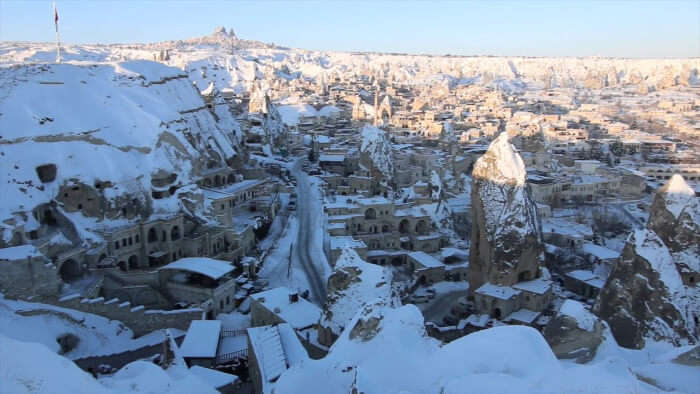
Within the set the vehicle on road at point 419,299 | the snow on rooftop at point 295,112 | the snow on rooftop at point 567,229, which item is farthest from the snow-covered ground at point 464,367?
the snow on rooftop at point 295,112

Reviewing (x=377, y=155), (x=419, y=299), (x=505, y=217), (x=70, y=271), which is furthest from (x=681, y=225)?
(x=70, y=271)

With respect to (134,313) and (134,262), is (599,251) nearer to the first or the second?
(134,262)

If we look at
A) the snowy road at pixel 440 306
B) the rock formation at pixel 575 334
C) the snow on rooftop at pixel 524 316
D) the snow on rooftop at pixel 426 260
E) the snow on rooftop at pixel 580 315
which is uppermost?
the snow on rooftop at pixel 580 315

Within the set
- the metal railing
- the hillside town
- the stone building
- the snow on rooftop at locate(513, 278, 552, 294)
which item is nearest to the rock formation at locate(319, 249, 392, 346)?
the hillside town

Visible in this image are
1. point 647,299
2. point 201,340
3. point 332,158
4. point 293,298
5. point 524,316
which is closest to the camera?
point 647,299

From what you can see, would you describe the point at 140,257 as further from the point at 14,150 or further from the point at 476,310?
the point at 476,310

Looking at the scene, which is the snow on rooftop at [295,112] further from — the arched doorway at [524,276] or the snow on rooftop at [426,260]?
the arched doorway at [524,276]

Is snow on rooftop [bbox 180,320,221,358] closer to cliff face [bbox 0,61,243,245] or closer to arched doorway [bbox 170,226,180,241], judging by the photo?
arched doorway [bbox 170,226,180,241]
